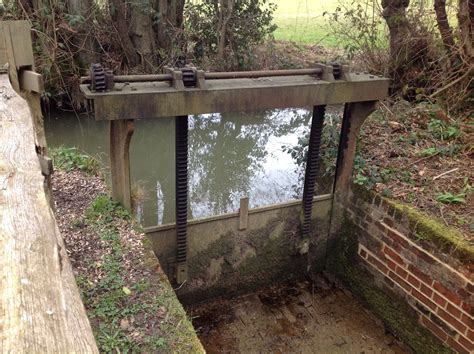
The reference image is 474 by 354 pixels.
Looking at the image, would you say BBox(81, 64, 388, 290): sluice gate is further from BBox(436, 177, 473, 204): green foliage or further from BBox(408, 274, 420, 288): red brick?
BBox(408, 274, 420, 288): red brick

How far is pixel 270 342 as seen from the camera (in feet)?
12.1

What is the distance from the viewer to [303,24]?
43.3 feet

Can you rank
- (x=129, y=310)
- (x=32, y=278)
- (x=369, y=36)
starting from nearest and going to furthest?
(x=32, y=278) < (x=129, y=310) < (x=369, y=36)

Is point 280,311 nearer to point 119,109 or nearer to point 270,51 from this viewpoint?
point 119,109

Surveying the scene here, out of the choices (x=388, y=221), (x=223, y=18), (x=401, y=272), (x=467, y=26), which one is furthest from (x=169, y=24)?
(x=401, y=272)

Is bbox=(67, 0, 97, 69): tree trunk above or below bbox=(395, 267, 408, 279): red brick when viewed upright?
above

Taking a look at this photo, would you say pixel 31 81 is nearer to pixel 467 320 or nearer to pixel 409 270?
pixel 409 270

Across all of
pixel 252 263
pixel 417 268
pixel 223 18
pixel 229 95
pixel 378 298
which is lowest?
pixel 378 298

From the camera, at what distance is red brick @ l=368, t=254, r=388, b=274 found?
3885 millimetres

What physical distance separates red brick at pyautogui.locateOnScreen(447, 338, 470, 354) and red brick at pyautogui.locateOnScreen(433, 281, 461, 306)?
304mm

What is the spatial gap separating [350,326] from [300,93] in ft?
6.77

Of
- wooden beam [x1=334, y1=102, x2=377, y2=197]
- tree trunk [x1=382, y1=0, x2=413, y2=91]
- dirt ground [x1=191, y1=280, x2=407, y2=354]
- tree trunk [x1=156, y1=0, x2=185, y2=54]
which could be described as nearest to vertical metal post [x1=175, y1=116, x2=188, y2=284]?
dirt ground [x1=191, y1=280, x2=407, y2=354]

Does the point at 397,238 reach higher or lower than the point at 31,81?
lower

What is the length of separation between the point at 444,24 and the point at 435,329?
3.73 metres
